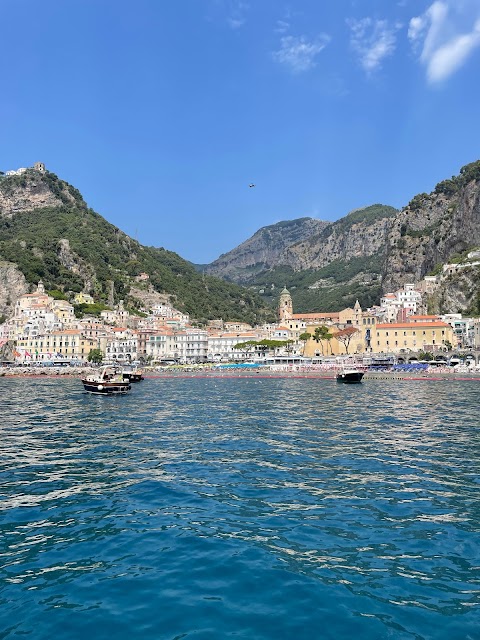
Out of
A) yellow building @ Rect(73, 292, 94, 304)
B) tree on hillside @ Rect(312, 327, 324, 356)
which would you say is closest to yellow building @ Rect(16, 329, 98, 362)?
yellow building @ Rect(73, 292, 94, 304)

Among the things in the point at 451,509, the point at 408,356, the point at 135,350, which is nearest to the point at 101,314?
the point at 135,350

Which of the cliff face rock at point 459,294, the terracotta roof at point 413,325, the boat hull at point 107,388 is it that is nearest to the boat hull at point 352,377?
the boat hull at point 107,388

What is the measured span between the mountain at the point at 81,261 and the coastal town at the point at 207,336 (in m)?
7.12

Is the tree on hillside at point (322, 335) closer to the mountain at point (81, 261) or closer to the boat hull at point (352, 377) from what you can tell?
the boat hull at point (352, 377)

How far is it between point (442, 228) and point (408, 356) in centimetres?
4997

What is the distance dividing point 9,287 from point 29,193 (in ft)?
200

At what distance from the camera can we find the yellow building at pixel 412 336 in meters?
102

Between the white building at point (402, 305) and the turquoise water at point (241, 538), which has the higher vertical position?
the white building at point (402, 305)

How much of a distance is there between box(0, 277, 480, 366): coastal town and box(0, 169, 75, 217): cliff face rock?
5329 centimetres

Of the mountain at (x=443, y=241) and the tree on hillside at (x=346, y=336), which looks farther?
the tree on hillside at (x=346, y=336)

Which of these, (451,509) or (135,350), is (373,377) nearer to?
(135,350)

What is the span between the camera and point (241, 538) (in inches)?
390

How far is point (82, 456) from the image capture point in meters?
17.9

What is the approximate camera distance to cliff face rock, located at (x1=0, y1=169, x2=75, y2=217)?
170 meters
